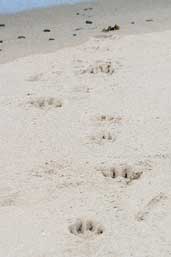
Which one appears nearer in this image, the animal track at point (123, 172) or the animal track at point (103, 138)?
the animal track at point (123, 172)

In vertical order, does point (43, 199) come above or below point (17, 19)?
below

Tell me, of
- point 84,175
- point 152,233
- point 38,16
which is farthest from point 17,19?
point 152,233

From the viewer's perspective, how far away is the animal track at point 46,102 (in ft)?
15.1

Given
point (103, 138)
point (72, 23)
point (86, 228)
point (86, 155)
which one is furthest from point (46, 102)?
point (72, 23)

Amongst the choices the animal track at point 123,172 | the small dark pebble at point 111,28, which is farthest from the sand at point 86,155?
the small dark pebble at point 111,28

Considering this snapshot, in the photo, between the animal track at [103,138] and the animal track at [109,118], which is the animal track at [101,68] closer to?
the animal track at [109,118]

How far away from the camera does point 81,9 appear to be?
27.0ft

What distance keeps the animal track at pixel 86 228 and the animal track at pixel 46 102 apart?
1677mm

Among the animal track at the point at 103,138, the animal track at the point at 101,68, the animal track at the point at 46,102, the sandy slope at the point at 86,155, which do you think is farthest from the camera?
the animal track at the point at 101,68

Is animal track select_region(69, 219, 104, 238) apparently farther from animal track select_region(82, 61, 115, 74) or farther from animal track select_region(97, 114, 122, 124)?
animal track select_region(82, 61, 115, 74)

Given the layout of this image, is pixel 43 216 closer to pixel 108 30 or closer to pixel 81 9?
pixel 108 30

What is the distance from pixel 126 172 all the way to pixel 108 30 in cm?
359

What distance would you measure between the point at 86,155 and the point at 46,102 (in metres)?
1.00

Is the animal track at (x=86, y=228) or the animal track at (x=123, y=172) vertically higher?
the animal track at (x=123, y=172)
